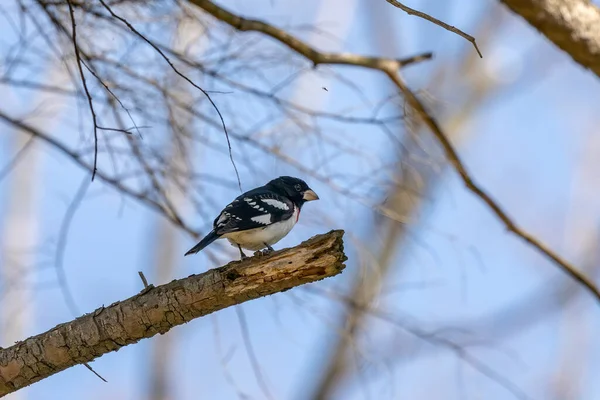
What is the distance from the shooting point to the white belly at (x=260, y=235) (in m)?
4.04

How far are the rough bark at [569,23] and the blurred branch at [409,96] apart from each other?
67 cm

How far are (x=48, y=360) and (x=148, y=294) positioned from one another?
1.67 ft

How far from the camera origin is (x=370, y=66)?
3523 mm

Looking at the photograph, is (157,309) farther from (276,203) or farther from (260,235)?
(276,203)

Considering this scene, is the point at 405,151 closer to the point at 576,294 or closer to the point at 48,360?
the point at 48,360

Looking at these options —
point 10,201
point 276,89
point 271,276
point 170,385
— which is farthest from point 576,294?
point 271,276

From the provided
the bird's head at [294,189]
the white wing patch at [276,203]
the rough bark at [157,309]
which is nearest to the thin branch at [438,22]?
the rough bark at [157,309]

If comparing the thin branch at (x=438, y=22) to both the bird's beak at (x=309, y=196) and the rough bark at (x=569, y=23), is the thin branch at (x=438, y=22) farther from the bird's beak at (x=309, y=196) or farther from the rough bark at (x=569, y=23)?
the bird's beak at (x=309, y=196)

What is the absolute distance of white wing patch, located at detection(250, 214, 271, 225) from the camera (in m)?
4.02

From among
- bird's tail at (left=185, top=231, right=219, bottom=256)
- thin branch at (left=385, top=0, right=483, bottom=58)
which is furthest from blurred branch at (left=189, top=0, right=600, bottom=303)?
bird's tail at (left=185, top=231, right=219, bottom=256)

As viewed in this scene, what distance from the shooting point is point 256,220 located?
4012mm

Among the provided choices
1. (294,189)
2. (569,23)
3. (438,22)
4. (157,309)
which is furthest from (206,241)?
(569,23)

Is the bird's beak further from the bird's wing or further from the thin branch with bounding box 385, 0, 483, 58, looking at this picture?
the thin branch with bounding box 385, 0, 483, 58

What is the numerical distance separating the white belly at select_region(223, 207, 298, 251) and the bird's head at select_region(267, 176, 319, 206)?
14.5 inches
